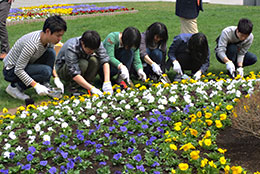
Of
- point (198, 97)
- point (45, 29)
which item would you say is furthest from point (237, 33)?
point (45, 29)

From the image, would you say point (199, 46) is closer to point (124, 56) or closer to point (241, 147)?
point (124, 56)

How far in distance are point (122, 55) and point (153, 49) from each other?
0.47m

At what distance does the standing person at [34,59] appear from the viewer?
3943mm

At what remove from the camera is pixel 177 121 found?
10.8 ft

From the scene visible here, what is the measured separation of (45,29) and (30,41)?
238mm

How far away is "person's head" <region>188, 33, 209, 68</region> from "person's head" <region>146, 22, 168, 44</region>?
0.34 meters

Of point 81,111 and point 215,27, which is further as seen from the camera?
point 215,27

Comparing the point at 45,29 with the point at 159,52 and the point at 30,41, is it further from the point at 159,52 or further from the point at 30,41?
the point at 159,52

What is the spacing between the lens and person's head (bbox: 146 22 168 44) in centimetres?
450

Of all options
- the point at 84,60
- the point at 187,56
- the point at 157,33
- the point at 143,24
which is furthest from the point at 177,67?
the point at 143,24

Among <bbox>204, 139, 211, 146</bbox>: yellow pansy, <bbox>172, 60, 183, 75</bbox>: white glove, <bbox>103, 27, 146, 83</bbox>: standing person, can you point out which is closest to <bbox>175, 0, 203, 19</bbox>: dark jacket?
<bbox>172, 60, 183, 75</bbox>: white glove

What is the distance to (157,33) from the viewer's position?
4543 mm

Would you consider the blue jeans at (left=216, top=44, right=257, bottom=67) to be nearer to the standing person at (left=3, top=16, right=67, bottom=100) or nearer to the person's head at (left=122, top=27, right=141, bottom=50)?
the person's head at (left=122, top=27, right=141, bottom=50)

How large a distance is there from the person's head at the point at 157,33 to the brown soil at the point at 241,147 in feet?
5.74
